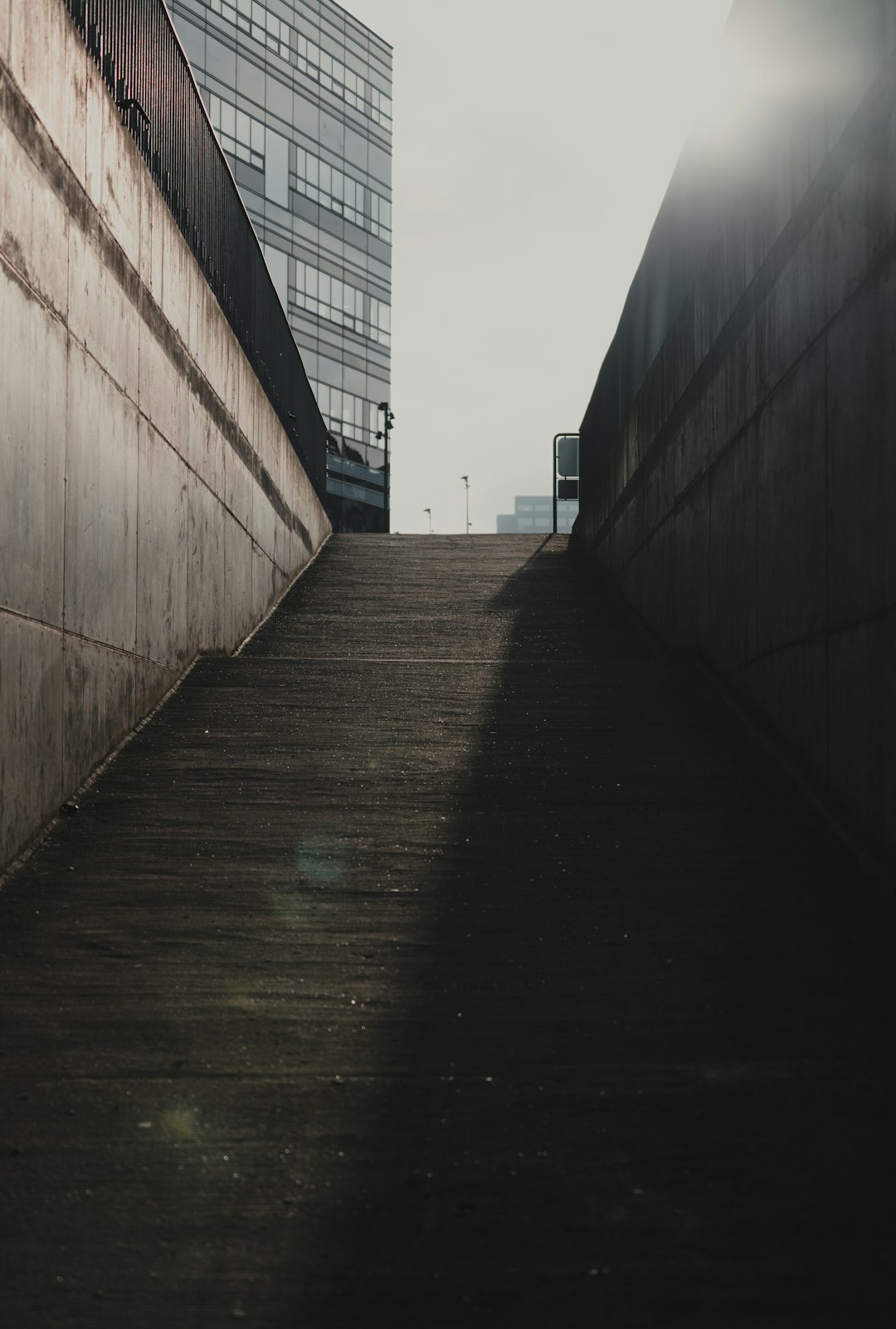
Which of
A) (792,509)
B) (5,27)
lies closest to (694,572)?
(792,509)

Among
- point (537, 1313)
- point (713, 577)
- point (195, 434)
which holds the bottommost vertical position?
point (537, 1313)

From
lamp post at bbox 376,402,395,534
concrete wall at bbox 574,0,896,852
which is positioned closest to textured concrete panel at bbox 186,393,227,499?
concrete wall at bbox 574,0,896,852

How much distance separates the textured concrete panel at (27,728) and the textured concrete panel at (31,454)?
14 cm

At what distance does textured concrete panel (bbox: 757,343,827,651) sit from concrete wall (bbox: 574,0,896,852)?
0.02m

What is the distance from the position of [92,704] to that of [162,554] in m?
2.29

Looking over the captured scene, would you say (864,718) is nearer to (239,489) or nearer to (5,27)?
(5,27)

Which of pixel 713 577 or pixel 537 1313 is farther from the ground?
pixel 713 577

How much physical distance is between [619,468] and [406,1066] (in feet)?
46.9

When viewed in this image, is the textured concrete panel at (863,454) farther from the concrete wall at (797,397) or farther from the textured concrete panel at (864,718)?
the textured concrete panel at (864,718)

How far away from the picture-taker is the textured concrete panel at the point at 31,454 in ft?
20.8

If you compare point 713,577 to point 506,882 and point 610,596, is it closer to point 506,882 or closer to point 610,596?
point 506,882

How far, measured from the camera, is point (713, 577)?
1095cm

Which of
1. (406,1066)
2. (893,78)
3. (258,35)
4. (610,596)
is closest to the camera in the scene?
(406,1066)

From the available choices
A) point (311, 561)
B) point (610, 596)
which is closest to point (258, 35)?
point (311, 561)
